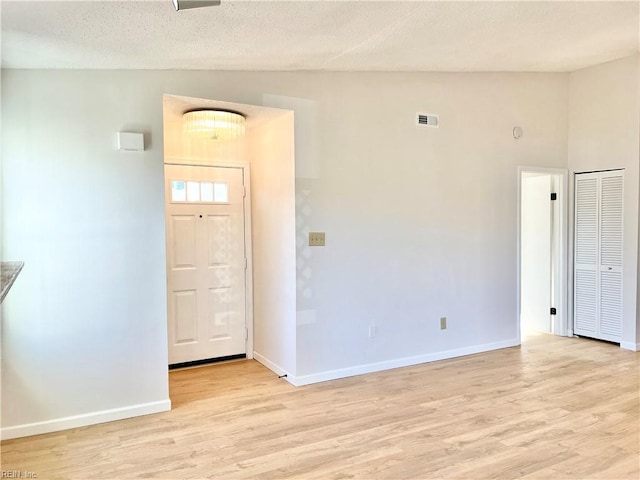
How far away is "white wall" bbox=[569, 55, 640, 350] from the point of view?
459 cm

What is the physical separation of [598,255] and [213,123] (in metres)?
4.34

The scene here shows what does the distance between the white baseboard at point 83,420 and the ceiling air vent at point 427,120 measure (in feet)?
10.6

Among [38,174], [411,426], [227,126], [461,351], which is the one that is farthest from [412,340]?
[38,174]

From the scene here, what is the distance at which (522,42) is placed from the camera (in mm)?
3602

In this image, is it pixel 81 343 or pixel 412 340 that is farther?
pixel 412 340

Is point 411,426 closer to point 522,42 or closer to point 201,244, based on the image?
point 201,244

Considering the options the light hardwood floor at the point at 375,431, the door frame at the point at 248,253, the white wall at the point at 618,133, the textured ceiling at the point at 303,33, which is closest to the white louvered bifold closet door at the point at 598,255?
the white wall at the point at 618,133

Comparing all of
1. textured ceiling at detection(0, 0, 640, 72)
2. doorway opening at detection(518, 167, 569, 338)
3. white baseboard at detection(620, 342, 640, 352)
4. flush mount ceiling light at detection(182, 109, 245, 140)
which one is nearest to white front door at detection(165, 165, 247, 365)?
flush mount ceiling light at detection(182, 109, 245, 140)

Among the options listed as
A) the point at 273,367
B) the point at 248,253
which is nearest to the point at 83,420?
the point at 273,367

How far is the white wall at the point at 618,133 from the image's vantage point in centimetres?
459

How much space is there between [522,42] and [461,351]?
2.88m

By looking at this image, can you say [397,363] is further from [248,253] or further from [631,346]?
[631,346]

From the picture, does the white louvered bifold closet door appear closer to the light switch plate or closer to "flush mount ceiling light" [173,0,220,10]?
the light switch plate

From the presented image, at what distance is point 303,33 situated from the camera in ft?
8.85
